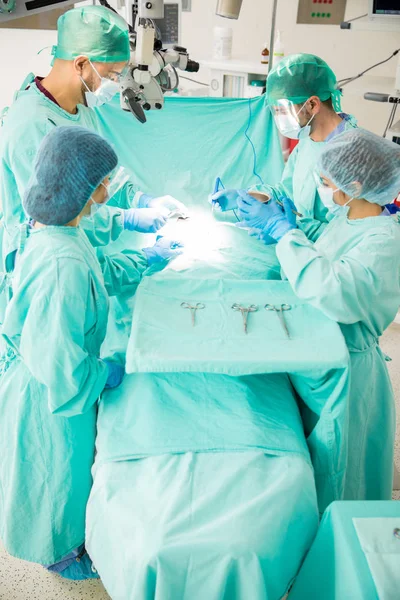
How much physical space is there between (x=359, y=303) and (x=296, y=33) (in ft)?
12.8

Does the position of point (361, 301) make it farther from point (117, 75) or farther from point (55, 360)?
point (117, 75)

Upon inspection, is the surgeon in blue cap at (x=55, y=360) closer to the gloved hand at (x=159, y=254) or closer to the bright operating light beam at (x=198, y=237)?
the gloved hand at (x=159, y=254)

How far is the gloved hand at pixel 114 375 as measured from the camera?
1464 mm

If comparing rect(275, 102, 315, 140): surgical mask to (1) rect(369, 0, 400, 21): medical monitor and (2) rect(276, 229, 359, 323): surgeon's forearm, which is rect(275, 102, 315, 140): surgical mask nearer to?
(2) rect(276, 229, 359, 323): surgeon's forearm

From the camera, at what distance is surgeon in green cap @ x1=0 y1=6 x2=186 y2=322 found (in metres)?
1.62

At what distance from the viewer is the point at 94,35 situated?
1697mm

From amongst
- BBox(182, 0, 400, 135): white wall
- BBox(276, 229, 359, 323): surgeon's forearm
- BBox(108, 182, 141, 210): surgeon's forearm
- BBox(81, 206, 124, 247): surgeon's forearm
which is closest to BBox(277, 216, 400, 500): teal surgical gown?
BBox(276, 229, 359, 323): surgeon's forearm

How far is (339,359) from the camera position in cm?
127

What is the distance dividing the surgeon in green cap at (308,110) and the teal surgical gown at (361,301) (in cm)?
35

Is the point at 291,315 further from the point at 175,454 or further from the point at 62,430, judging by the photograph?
the point at 62,430

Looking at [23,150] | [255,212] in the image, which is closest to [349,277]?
[255,212]

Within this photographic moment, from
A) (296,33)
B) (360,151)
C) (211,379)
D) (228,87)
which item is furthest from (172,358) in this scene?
(296,33)

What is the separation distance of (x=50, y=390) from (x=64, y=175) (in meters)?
0.54

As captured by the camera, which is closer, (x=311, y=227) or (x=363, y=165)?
(x=363, y=165)
